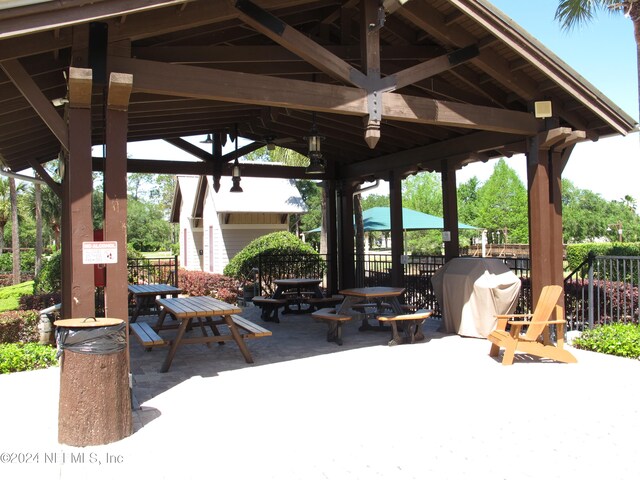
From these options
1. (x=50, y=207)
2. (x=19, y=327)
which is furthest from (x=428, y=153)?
(x=50, y=207)

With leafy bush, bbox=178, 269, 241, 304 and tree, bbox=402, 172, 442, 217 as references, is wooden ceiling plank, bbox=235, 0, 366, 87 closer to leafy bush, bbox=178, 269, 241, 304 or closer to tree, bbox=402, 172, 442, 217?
leafy bush, bbox=178, 269, 241, 304

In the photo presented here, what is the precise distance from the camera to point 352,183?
1262 cm

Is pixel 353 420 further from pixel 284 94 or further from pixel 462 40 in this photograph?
pixel 462 40

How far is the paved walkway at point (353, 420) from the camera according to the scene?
12.3ft

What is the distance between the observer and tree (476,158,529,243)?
49.4m

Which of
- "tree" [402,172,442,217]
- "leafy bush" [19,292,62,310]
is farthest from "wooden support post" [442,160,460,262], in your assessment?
"tree" [402,172,442,217]

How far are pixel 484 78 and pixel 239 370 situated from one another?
17.5 ft

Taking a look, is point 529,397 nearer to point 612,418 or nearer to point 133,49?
point 612,418

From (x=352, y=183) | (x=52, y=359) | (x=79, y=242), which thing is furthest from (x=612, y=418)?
(x=352, y=183)

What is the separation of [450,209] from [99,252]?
6.76 meters

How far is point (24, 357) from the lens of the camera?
6602 millimetres

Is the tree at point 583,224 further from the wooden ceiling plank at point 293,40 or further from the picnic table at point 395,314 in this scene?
the wooden ceiling plank at point 293,40

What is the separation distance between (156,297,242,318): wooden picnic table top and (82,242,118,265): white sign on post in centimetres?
188

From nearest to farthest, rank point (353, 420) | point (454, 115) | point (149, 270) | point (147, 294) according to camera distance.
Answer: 1. point (353, 420)
2. point (454, 115)
3. point (147, 294)
4. point (149, 270)
